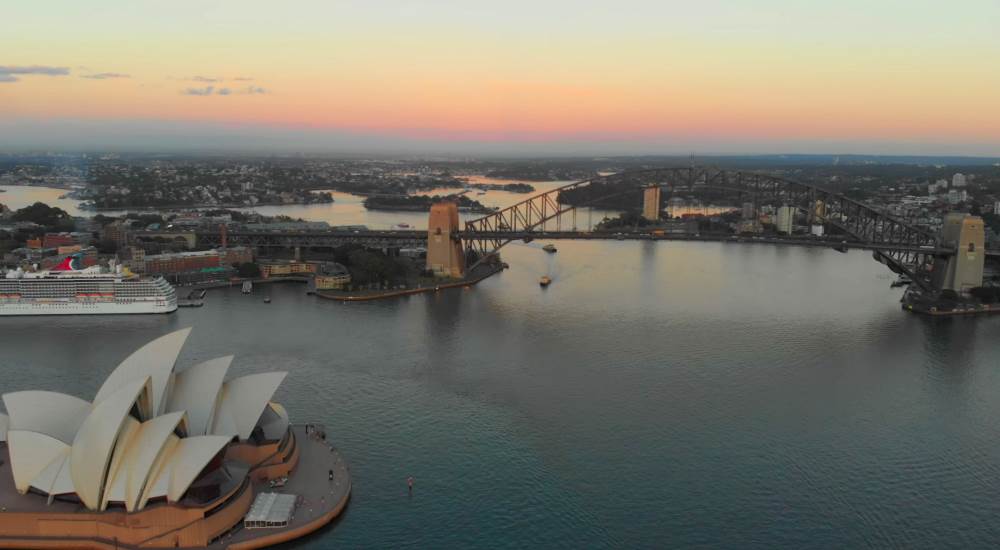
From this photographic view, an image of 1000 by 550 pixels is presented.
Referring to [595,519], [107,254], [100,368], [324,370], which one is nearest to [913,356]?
[595,519]

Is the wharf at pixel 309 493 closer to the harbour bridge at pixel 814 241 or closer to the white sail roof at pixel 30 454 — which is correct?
the white sail roof at pixel 30 454

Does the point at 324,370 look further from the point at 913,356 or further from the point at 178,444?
the point at 913,356

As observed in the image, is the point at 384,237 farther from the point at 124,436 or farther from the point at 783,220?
the point at 124,436

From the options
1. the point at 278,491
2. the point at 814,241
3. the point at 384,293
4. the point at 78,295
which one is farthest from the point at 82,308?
the point at 814,241

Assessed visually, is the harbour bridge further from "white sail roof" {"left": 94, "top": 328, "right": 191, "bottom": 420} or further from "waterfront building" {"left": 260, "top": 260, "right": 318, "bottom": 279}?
"white sail roof" {"left": 94, "top": 328, "right": 191, "bottom": 420}

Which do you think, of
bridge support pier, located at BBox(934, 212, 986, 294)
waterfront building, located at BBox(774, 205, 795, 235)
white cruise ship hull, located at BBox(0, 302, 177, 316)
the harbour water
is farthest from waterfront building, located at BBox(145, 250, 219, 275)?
waterfront building, located at BBox(774, 205, 795, 235)

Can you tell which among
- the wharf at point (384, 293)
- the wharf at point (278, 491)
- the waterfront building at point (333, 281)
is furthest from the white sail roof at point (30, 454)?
the waterfront building at point (333, 281)
